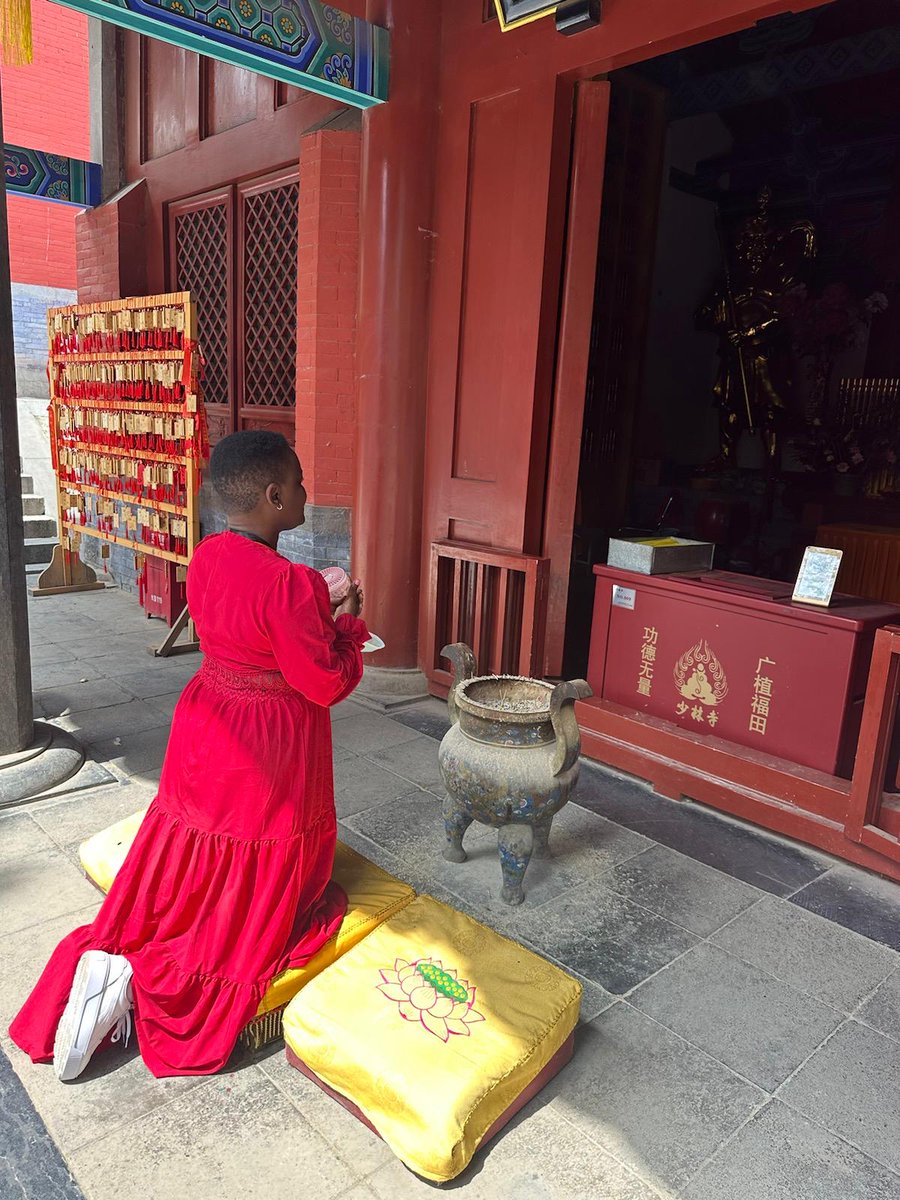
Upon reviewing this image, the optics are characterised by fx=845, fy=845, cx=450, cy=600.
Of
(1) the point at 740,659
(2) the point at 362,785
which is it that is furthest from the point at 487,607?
(1) the point at 740,659

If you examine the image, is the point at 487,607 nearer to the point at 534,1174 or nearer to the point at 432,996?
the point at 432,996

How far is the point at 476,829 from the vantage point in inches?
135

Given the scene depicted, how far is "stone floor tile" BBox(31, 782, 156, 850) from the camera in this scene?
10.8 ft

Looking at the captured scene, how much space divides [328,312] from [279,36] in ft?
4.70

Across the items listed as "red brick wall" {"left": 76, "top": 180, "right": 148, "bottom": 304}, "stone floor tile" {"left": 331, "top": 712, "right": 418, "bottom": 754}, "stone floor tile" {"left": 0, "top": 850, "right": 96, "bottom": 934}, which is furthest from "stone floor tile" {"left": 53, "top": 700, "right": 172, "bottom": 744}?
"red brick wall" {"left": 76, "top": 180, "right": 148, "bottom": 304}

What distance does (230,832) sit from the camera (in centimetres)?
228

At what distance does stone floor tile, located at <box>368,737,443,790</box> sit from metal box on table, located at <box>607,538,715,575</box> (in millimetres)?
1330

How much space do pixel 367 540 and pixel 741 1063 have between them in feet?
11.4

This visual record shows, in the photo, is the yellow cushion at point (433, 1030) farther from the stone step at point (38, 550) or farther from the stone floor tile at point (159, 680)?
the stone step at point (38, 550)

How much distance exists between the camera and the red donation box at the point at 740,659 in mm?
3402

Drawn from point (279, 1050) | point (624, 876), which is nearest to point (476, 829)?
point (624, 876)

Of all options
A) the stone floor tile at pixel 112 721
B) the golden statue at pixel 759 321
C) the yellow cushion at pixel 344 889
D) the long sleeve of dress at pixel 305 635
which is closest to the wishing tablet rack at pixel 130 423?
the stone floor tile at pixel 112 721

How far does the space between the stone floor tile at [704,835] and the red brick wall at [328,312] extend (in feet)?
8.20

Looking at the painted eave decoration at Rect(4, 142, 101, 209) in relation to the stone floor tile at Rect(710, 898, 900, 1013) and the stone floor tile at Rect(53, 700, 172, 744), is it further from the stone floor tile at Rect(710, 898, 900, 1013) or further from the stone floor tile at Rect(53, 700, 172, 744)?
the stone floor tile at Rect(710, 898, 900, 1013)
